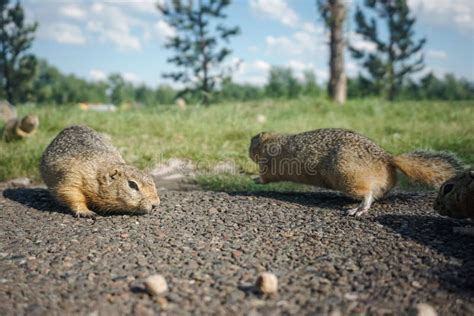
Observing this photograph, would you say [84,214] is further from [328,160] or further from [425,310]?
[425,310]

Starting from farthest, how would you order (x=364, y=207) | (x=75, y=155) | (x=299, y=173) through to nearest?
(x=299, y=173) < (x=75, y=155) < (x=364, y=207)

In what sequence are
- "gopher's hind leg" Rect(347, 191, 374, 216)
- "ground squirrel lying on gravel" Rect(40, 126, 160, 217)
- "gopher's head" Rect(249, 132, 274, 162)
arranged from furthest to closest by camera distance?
"gopher's head" Rect(249, 132, 274, 162), "ground squirrel lying on gravel" Rect(40, 126, 160, 217), "gopher's hind leg" Rect(347, 191, 374, 216)

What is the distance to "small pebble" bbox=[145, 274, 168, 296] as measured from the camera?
8.26 feet

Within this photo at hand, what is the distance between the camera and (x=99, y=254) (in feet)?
10.4

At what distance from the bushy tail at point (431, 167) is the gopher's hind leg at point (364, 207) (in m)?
0.38

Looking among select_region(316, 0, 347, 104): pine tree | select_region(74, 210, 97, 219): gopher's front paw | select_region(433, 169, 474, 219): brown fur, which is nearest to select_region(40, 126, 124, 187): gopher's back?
select_region(74, 210, 97, 219): gopher's front paw

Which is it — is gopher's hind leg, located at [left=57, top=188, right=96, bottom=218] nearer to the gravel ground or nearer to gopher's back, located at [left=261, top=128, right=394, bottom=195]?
the gravel ground

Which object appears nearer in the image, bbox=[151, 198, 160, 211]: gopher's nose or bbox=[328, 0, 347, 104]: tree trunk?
bbox=[151, 198, 160, 211]: gopher's nose

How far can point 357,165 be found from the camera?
164 inches

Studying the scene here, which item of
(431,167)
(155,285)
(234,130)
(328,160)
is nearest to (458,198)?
(431,167)

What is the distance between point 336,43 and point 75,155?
427 inches

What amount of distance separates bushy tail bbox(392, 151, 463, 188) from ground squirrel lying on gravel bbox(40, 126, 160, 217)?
2305mm

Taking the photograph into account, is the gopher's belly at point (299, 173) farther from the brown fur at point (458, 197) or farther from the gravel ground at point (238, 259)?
the brown fur at point (458, 197)

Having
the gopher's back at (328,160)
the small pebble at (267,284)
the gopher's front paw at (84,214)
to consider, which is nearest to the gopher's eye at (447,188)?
the gopher's back at (328,160)
